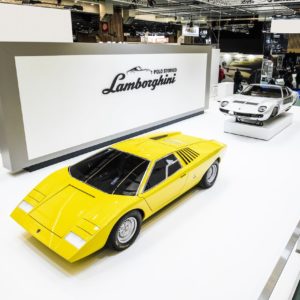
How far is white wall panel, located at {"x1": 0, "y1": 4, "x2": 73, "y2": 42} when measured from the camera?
5137 mm

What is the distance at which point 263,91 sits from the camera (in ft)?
25.6

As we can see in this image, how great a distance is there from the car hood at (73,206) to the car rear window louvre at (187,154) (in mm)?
1079

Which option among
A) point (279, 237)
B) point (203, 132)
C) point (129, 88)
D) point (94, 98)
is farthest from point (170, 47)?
point (279, 237)

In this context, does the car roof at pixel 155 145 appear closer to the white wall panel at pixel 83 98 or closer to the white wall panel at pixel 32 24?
the white wall panel at pixel 83 98

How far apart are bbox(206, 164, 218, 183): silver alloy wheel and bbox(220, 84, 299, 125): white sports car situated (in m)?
2.78

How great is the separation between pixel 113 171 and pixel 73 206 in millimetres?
640

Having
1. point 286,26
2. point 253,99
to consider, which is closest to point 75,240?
point 253,99

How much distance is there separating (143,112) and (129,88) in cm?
79

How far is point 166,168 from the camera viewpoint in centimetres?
342

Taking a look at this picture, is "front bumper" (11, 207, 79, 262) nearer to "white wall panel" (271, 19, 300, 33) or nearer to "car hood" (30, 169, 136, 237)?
"car hood" (30, 169, 136, 237)

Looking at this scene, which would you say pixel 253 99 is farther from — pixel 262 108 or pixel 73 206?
pixel 73 206

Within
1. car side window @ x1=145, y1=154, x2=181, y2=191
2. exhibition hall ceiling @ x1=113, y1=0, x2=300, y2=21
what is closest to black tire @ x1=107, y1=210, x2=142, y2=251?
car side window @ x1=145, y1=154, x2=181, y2=191

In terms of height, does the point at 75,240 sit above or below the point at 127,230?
above

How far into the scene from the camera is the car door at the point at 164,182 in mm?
3148
